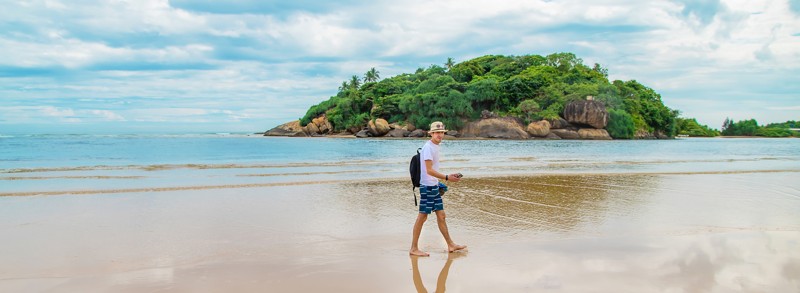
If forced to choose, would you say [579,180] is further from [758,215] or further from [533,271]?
[533,271]

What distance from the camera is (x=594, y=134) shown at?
72.1m

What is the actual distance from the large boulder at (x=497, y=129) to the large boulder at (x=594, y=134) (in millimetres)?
8140

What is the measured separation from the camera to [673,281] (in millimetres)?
5035

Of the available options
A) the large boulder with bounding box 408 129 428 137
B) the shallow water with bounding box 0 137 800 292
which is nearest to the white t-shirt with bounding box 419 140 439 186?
the shallow water with bounding box 0 137 800 292

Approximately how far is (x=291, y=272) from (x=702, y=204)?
883 centimetres

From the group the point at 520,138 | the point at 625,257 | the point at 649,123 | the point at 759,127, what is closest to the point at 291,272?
the point at 625,257

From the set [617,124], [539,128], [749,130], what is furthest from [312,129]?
[749,130]

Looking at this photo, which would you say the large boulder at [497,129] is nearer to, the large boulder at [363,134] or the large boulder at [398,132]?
the large boulder at [398,132]

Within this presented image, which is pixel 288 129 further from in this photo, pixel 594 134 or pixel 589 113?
pixel 594 134

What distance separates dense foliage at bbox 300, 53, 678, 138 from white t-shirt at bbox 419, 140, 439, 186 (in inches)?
2781

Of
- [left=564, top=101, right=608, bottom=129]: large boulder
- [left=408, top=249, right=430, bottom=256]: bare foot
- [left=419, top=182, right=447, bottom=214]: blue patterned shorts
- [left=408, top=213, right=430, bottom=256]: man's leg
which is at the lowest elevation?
[left=408, top=249, right=430, bottom=256]: bare foot

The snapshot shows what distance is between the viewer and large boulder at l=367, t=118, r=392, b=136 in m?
79.8

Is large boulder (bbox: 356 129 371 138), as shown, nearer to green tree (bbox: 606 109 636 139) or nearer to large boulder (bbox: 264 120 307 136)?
large boulder (bbox: 264 120 307 136)

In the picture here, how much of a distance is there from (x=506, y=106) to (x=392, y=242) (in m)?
75.3
